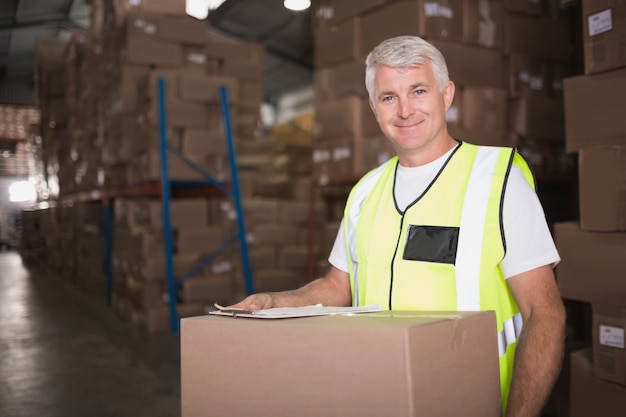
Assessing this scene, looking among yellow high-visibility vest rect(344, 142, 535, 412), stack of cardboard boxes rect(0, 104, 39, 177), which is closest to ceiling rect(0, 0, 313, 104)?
stack of cardboard boxes rect(0, 104, 39, 177)

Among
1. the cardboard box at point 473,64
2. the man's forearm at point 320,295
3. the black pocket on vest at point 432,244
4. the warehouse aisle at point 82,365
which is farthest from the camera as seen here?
the cardboard box at point 473,64

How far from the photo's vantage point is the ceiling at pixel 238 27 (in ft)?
42.8

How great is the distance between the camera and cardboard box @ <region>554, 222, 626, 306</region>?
7.24 feet

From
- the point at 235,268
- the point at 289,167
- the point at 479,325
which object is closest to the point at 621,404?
the point at 479,325

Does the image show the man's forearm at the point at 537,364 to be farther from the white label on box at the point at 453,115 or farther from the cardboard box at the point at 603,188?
the white label on box at the point at 453,115

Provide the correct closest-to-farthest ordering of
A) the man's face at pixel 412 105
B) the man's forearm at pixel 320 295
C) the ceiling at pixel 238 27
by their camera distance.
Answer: the man's face at pixel 412 105 → the man's forearm at pixel 320 295 → the ceiling at pixel 238 27

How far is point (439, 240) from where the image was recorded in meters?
1.42

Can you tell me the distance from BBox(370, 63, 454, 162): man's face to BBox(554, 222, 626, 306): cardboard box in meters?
1.04

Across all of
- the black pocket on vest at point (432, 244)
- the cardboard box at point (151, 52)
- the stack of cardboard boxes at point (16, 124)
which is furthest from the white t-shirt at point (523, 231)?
the stack of cardboard boxes at point (16, 124)

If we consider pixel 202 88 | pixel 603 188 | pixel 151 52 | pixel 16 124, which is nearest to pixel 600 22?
pixel 603 188

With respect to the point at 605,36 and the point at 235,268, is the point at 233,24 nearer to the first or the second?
the point at 235,268

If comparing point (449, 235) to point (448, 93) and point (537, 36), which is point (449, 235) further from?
point (537, 36)

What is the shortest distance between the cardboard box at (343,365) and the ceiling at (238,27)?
1206cm

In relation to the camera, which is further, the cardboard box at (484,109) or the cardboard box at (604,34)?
the cardboard box at (484,109)
